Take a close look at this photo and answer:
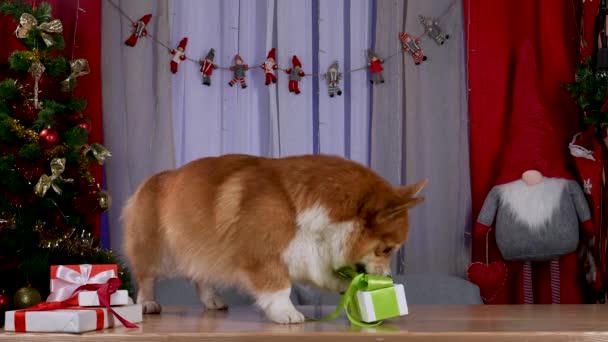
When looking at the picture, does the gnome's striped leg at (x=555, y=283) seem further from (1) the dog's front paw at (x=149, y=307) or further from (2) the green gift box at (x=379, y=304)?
(1) the dog's front paw at (x=149, y=307)

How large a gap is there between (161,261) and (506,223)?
1409 millimetres

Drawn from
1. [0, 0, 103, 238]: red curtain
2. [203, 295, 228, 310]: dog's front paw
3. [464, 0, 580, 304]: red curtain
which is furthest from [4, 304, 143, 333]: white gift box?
[464, 0, 580, 304]: red curtain

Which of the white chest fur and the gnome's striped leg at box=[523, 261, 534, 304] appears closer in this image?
the white chest fur

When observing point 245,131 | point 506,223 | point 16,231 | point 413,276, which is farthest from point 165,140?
point 506,223

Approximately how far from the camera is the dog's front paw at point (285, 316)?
1.38m

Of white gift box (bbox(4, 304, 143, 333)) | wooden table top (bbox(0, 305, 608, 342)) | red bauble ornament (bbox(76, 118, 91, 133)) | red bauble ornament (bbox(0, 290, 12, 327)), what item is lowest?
red bauble ornament (bbox(0, 290, 12, 327))

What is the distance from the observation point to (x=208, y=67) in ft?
9.24

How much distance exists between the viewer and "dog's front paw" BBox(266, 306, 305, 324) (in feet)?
4.54

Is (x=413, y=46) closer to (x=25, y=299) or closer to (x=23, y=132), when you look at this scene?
(x=23, y=132)

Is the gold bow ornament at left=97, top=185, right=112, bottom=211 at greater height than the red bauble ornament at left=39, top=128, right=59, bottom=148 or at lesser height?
lesser

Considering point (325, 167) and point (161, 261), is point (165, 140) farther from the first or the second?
point (325, 167)

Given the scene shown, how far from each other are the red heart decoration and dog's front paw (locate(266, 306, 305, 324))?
1.44 metres

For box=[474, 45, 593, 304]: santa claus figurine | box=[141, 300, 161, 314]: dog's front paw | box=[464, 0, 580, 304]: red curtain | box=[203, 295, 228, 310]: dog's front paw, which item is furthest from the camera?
box=[464, 0, 580, 304]: red curtain

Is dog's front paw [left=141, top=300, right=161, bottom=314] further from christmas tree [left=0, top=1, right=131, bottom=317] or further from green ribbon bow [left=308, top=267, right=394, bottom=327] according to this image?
christmas tree [left=0, top=1, right=131, bottom=317]
